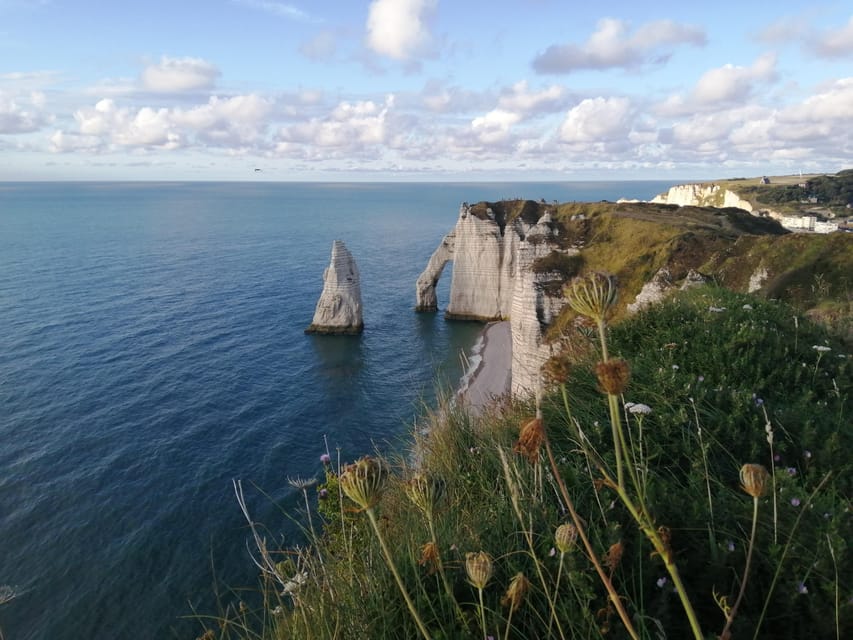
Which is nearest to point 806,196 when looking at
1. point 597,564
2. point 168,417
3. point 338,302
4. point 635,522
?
point 338,302

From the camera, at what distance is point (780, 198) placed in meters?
108

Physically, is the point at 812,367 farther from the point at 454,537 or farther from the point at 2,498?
the point at 2,498

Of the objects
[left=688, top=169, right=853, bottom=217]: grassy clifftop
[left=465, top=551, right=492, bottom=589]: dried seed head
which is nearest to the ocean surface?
[left=465, top=551, right=492, bottom=589]: dried seed head

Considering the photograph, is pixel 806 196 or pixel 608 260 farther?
pixel 806 196

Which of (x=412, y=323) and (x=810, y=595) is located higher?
(x=810, y=595)

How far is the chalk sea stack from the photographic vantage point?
175 feet

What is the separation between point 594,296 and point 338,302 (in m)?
52.0

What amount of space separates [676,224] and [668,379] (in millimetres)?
40554

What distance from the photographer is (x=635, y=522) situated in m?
3.74

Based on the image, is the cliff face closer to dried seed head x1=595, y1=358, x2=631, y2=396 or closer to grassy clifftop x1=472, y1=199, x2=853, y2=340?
grassy clifftop x1=472, y1=199, x2=853, y2=340

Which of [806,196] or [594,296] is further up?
[594,296]

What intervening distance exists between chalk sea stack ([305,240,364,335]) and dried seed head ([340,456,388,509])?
51.5 m

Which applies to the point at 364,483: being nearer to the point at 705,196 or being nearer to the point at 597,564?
the point at 597,564

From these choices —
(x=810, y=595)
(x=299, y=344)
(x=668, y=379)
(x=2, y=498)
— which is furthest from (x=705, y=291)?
(x=299, y=344)
